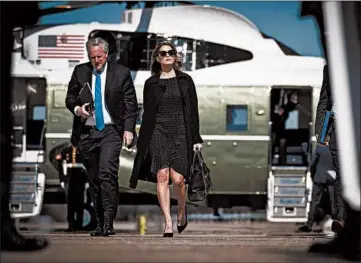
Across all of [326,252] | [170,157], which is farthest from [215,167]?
[326,252]

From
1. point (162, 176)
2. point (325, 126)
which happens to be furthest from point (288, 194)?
point (325, 126)

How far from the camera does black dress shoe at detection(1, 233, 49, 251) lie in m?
3.39

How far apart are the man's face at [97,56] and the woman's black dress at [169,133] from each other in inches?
19.4

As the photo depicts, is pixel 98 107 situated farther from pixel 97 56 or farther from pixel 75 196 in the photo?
pixel 75 196

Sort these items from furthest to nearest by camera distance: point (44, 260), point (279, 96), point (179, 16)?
point (279, 96), point (179, 16), point (44, 260)

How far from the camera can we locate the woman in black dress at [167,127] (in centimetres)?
666

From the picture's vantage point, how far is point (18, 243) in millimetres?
3453

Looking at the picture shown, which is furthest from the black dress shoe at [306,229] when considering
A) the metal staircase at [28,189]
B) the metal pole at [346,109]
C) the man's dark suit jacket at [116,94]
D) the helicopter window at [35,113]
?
the metal pole at [346,109]

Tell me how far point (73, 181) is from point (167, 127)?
16.4 feet

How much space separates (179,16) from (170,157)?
4595 mm

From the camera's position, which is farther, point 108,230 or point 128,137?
point 108,230

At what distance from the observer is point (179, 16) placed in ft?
36.2

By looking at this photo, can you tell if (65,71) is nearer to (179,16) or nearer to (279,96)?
(179,16)

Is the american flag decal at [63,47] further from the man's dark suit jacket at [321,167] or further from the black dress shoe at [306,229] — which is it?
the black dress shoe at [306,229]
